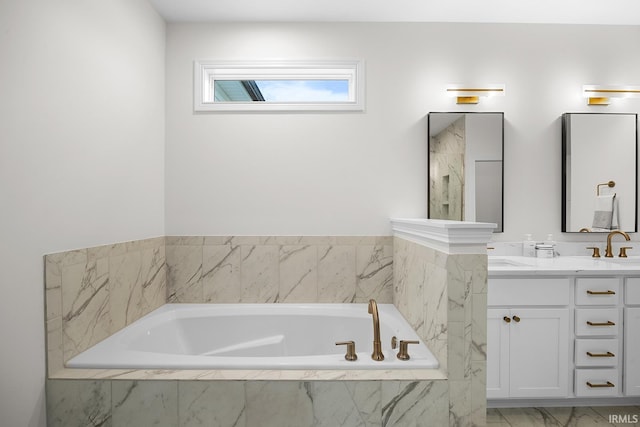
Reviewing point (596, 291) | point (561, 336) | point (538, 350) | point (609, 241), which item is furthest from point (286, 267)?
point (609, 241)

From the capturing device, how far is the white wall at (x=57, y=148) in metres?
1.41

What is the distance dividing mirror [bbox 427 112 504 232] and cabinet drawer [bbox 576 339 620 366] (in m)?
0.98

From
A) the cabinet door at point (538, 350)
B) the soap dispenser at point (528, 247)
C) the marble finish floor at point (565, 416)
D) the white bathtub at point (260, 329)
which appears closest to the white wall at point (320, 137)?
the white bathtub at point (260, 329)

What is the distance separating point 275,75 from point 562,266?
7.72 feet

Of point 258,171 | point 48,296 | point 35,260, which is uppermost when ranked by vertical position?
point 258,171

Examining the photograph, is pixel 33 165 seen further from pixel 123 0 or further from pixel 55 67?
pixel 123 0

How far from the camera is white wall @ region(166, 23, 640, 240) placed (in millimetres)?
2766

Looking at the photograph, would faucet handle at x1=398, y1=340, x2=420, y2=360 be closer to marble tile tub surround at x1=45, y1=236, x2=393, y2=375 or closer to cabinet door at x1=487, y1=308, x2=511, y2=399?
cabinet door at x1=487, y1=308, x2=511, y2=399

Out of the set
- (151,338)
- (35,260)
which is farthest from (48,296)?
(151,338)

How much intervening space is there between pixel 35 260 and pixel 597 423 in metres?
3.08

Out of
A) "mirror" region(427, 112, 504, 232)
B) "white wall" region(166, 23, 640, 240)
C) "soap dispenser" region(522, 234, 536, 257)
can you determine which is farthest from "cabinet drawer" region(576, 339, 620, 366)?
"white wall" region(166, 23, 640, 240)

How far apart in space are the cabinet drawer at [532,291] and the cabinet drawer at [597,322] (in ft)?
0.45

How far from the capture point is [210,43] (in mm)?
2771

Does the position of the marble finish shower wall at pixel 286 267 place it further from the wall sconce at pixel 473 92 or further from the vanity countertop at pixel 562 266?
the wall sconce at pixel 473 92
